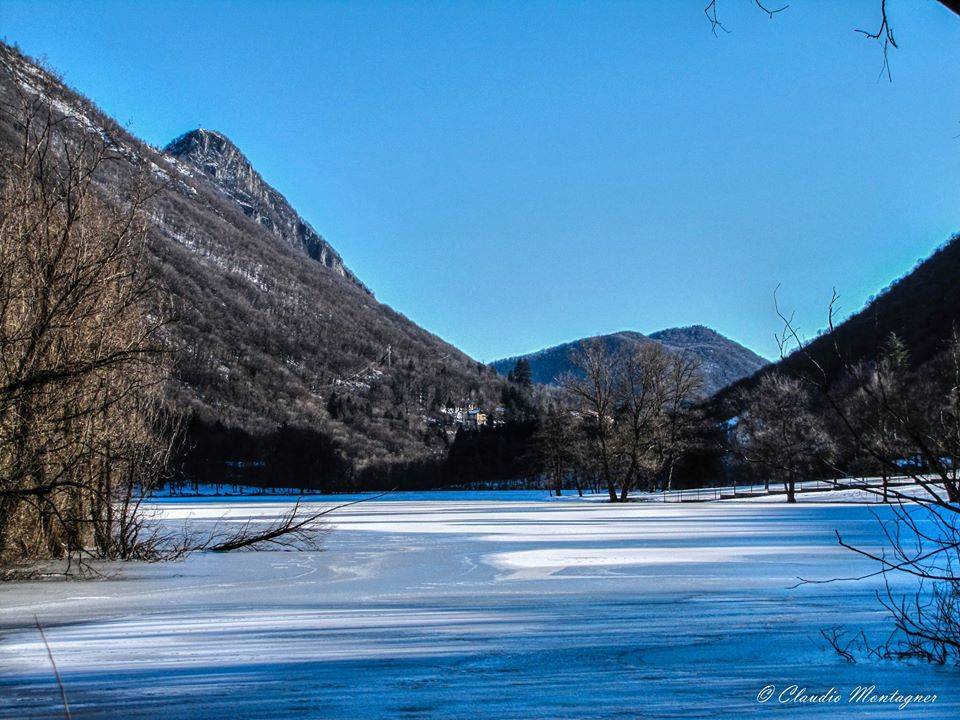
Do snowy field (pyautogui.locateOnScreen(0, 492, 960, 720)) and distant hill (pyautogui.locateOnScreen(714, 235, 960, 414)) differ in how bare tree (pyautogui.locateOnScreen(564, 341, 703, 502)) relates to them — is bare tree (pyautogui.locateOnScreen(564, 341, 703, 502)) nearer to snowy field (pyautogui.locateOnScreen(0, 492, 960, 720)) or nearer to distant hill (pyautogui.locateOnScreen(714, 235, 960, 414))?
distant hill (pyautogui.locateOnScreen(714, 235, 960, 414))

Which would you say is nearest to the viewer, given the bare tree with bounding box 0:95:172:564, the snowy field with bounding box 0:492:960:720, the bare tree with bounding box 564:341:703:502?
the snowy field with bounding box 0:492:960:720

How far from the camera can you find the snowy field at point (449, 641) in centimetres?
436

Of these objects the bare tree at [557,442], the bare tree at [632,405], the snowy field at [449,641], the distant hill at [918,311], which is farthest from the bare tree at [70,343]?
the distant hill at [918,311]

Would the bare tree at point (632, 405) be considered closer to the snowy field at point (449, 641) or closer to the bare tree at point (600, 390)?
the bare tree at point (600, 390)

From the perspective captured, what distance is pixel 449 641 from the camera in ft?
19.7

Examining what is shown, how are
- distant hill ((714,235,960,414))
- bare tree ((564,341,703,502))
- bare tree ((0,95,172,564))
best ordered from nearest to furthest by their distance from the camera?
bare tree ((0,95,172,564)) < bare tree ((564,341,703,502)) < distant hill ((714,235,960,414))

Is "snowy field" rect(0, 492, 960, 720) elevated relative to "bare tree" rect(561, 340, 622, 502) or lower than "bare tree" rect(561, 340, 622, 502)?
lower

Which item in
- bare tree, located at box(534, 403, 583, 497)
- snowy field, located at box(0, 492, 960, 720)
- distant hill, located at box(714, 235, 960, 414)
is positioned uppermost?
distant hill, located at box(714, 235, 960, 414)

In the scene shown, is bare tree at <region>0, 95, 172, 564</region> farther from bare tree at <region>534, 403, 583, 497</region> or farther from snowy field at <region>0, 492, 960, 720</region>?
bare tree at <region>534, 403, 583, 497</region>

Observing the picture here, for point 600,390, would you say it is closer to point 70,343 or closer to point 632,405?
point 632,405

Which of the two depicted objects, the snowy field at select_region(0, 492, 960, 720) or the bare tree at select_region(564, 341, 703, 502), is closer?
the snowy field at select_region(0, 492, 960, 720)

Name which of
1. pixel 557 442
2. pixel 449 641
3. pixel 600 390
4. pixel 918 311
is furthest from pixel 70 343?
pixel 918 311

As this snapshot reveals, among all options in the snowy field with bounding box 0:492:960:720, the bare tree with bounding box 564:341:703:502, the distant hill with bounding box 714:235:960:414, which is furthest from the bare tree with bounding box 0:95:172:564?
the distant hill with bounding box 714:235:960:414

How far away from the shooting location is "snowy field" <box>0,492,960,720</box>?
4.36 m
